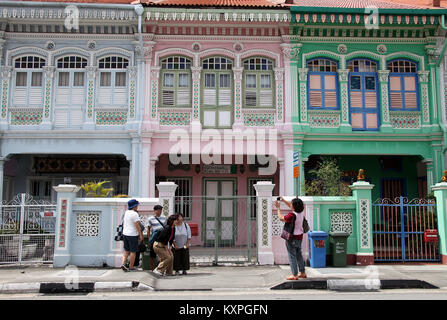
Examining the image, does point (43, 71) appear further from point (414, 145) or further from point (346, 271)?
point (414, 145)

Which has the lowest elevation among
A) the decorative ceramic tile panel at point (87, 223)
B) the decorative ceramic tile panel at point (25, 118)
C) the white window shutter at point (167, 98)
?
the decorative ceramic tile panel at point (87, 223)

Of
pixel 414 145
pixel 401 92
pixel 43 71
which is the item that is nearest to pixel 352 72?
pixel 401 92

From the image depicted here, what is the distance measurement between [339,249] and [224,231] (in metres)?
5.50

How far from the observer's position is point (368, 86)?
1552 centimetres

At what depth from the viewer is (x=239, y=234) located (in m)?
14.2

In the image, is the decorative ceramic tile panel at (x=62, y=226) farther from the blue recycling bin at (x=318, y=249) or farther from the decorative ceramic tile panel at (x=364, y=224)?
the decorative ceramic tile panel at (x=364, y=224)

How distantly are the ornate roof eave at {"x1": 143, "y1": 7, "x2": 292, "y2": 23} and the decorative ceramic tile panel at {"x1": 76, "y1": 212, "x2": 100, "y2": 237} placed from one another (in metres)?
7.21

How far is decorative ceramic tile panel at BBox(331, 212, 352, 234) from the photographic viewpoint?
1116cm

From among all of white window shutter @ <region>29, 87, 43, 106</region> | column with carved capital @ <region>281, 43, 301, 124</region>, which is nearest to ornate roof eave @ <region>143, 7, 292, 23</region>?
column with carved capital @ <region>281, 43, 301, 124</region>

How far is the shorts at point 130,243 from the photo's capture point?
967 cm

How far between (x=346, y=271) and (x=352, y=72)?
8231mm

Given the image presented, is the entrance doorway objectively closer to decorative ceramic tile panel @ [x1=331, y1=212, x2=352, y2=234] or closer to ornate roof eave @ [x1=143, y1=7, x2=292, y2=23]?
decorative ceramic tile panel @ [x1=331, y1=212, x2=352, y2=234]

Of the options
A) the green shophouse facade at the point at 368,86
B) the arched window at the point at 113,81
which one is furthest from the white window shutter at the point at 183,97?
the green shophouse facade at the point at 368,86

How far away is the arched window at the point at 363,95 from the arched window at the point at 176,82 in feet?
19.0
